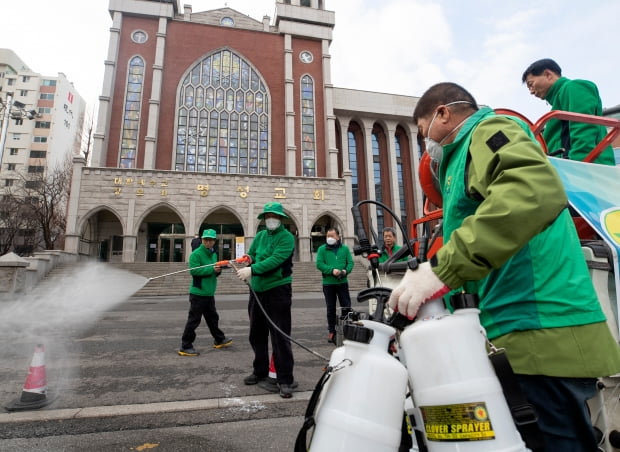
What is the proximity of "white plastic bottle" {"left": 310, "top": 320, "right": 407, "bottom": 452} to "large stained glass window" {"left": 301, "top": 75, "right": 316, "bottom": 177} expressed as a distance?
28982 millimetres

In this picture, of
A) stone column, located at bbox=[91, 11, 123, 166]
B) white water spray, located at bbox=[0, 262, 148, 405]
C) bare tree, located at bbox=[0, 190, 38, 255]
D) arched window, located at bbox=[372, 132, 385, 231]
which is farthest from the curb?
arched window, located at bbox=[372, 132, 385, 231]

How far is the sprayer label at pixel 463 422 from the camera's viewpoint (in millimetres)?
977

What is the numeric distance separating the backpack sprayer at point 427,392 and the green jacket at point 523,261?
155mm

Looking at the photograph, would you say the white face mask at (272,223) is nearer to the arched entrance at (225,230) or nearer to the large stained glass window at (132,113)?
the arched entrance at (225,230)

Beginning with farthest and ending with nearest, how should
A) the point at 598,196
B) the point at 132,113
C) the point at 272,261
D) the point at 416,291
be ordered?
the point at 132,113, the point at 272,261, the point at 598,196, the point at 416,291

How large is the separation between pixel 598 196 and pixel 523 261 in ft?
3.90

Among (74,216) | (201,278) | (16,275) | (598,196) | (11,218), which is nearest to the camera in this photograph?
(598,196)

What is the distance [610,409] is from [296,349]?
4437 mm

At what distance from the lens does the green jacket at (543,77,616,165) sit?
259 centimetres

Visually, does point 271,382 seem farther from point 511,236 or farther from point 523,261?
point 511,236

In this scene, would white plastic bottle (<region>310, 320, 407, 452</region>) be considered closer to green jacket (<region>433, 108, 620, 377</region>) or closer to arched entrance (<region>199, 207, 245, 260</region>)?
green jacket (<region>433, 108, 620, 377</region>)

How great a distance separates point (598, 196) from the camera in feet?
6.32

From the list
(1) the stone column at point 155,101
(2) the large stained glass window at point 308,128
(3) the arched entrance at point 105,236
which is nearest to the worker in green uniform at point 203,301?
(3) the arched entrance at point 105,236

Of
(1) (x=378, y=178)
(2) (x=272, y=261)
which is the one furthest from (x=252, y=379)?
(1) (x=378, y=178)
